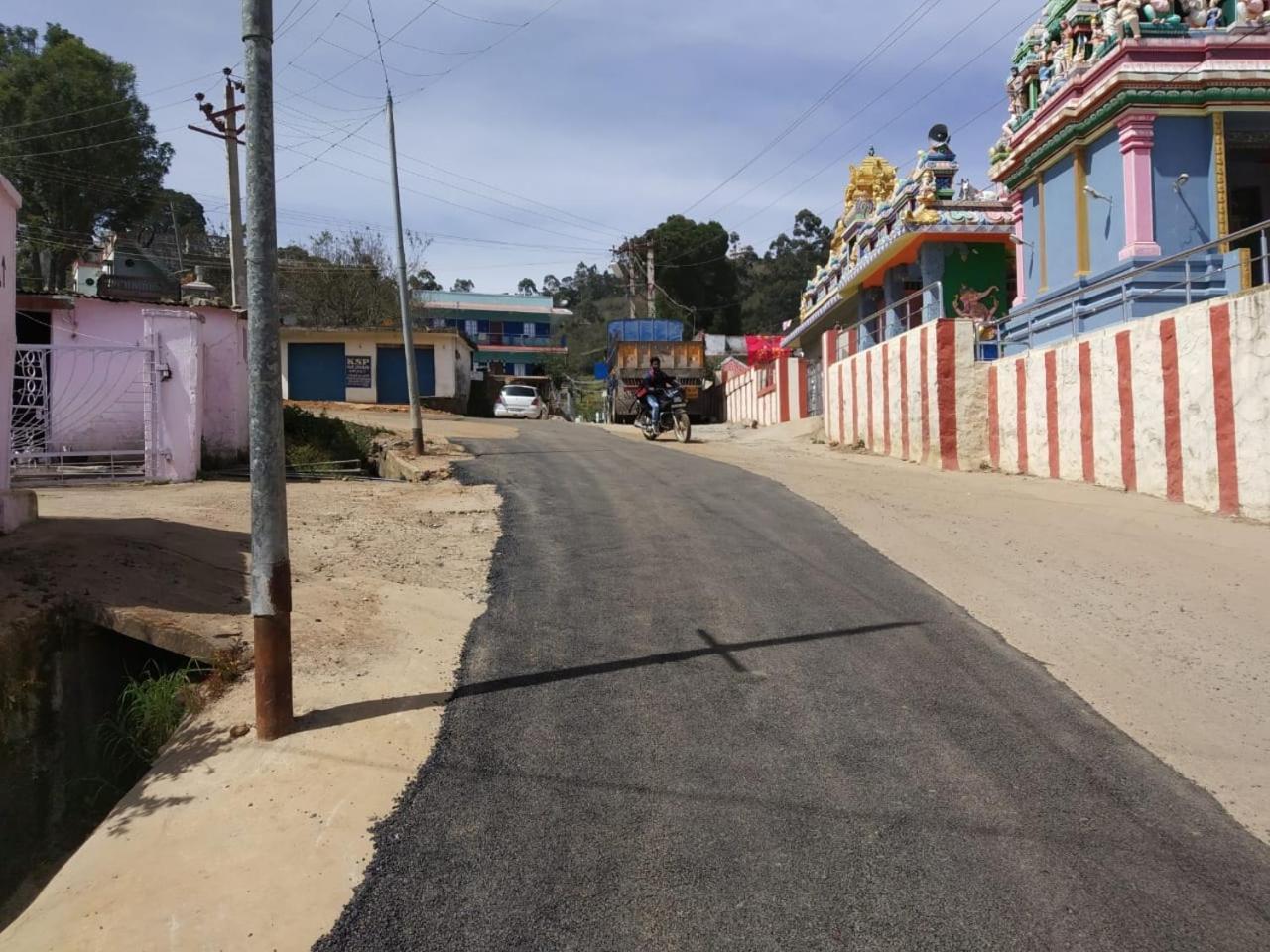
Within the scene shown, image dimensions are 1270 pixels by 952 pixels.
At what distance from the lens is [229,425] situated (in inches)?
524

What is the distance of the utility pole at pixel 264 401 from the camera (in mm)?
4625

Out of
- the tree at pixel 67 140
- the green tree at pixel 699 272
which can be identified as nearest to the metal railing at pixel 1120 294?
the tree at pixel 67 140

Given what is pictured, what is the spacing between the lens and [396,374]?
32.6 meters

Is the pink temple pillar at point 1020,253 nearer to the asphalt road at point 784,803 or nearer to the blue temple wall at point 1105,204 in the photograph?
the blue temple wall at point 1105,204

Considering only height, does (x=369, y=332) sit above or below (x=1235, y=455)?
above

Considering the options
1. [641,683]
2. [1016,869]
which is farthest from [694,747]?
[1016,869]

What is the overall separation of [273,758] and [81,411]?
974cm

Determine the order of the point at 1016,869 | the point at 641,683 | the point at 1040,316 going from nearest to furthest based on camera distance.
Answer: the point at 1016,869, the point at 641,683, the point at 1040,316

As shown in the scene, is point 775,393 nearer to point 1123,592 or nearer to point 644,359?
point 644,359

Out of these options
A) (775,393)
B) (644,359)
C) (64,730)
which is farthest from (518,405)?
(64,730)

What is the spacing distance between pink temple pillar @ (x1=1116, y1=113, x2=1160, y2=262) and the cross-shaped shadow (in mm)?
10267

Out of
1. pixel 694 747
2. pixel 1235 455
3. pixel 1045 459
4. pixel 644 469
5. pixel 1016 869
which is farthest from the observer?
pixel 644 469

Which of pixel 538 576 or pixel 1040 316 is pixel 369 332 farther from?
pixel 538 576

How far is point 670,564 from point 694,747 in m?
3.47
